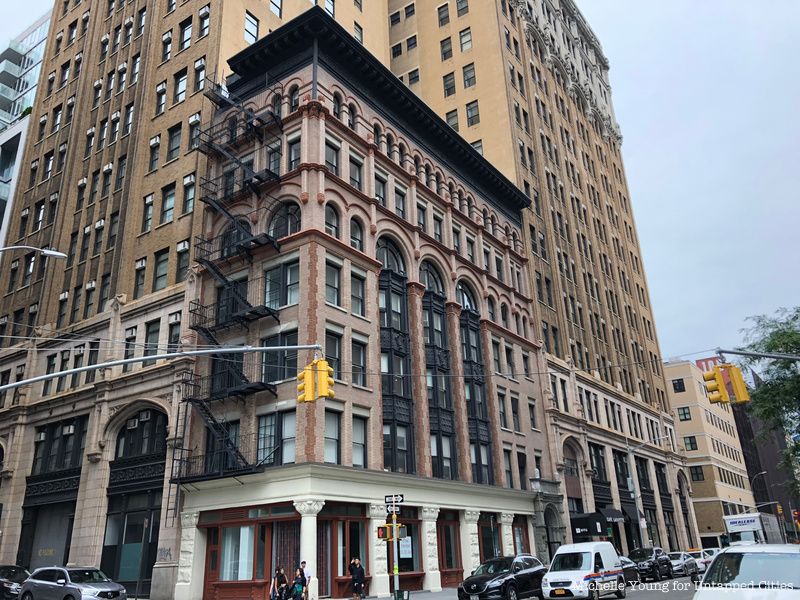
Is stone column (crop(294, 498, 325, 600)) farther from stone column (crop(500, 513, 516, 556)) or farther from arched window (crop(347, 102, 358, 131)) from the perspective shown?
arched window (crop(347, 102, 358, 131))

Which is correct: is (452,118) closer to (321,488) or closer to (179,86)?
(179,86)

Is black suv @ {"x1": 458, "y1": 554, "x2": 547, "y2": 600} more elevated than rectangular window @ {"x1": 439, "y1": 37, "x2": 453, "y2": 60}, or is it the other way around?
rectangular window @ {"x1": 439, "y1": 37, "x2": 453, "y2": 60}

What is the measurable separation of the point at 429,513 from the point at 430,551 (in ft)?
5.96

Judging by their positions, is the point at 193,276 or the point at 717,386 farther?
the point at 193,276

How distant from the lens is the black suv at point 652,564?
130 ft

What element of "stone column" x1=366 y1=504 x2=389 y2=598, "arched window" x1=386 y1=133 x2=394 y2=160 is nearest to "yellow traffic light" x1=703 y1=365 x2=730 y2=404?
"stone column" x1=366 y1=504 x2=389 y2=598

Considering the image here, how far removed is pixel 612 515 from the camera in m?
51.5

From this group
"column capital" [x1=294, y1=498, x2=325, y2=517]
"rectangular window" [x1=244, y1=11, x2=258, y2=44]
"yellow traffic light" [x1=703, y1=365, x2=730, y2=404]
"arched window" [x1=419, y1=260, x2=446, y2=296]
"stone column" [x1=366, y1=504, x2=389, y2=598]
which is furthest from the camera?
"rectangular window" [x1=244, y1=11, x2=258, y2=44]

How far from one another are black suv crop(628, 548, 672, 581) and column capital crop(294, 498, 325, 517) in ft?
70.1

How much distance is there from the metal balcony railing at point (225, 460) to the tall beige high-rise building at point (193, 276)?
22.9 inches

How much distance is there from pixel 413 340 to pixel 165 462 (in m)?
14.4

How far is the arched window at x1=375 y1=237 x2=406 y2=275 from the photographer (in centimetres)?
3850

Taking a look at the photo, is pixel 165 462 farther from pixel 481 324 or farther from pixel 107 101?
pixel 107 101

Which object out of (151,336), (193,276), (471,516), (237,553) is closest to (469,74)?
(193,276)
